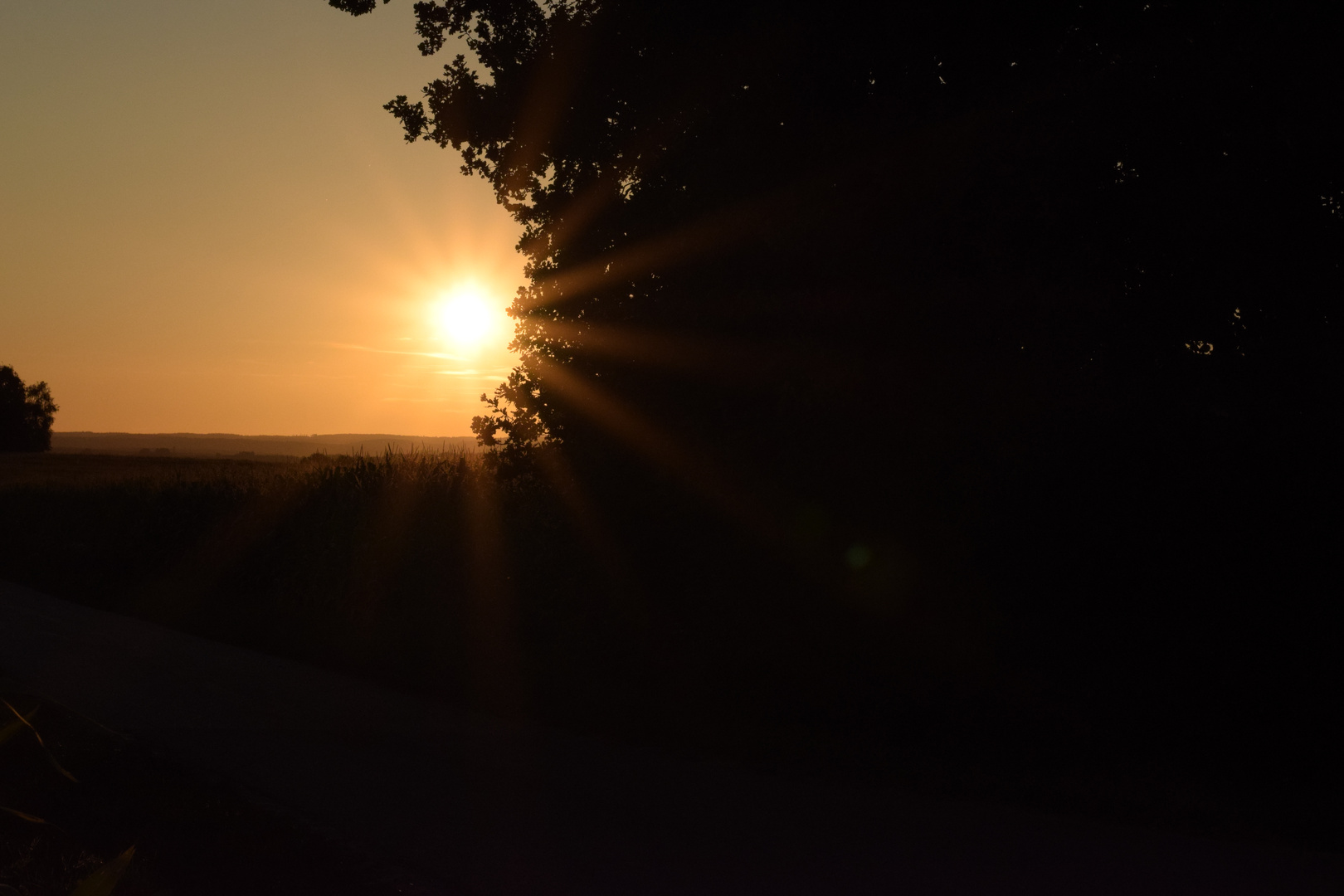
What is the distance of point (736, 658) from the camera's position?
9625 millimetres

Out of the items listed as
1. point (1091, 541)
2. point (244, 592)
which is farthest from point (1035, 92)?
point (244, 592)

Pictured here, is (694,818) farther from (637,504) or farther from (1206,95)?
(1206,95)

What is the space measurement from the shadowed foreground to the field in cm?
76

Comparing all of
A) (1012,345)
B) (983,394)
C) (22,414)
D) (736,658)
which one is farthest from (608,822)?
(22,414)

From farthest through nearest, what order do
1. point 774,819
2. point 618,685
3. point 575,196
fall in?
point 575,196 < point 618,685 < point 774,819

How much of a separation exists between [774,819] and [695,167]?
6146 millimetres

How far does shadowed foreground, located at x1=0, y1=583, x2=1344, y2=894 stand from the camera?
5.06 meters

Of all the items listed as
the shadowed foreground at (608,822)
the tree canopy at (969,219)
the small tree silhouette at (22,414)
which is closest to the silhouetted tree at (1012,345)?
the tree canopy at (969,219)

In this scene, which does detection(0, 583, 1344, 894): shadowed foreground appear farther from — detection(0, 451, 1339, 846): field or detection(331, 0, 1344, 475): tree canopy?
detection(331, 0, 1344, 475): tree canopy

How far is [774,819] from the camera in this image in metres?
6.03

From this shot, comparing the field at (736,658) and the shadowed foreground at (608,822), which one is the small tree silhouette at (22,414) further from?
the shadowed foreground at (608,822)

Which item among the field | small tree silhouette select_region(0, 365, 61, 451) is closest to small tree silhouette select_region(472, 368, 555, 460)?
the field

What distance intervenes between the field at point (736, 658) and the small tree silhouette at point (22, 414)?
98.0 m

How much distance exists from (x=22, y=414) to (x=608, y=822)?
369 feet
